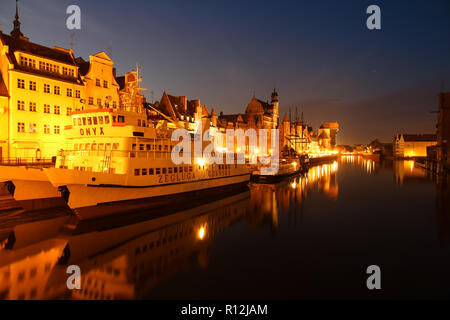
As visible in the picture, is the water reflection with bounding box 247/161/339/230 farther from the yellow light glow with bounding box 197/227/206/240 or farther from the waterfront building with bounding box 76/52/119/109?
the waterfront building with bounding box 76/52/119/109

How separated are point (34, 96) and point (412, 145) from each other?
173025 millimetres

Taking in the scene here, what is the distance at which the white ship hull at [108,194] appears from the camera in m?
20.1

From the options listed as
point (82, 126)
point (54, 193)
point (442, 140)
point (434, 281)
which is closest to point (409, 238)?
point (434, 281)

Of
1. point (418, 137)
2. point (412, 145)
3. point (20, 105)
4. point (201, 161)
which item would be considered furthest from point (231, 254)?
point (418, 137)

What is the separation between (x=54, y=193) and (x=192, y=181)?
13.2m

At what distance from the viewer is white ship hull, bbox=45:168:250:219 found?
790 inches

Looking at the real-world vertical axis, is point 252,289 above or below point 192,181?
below

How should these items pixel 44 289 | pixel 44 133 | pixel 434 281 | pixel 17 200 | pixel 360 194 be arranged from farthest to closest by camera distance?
pixel 360 194, pixel 44 133, pixel 17 200, pixel 434 281, pixel 44 289

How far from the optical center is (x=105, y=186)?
21359 mm

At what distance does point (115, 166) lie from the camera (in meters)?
23.0

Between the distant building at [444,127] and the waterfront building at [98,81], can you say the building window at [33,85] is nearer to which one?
the waterfront building at [98,81]

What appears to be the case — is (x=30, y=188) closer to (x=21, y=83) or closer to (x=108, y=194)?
(x=108, y=194)

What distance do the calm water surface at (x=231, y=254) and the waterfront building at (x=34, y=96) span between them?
12.5 m

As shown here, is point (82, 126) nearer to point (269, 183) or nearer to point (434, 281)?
point (434, 281)
